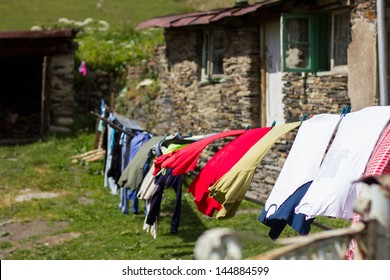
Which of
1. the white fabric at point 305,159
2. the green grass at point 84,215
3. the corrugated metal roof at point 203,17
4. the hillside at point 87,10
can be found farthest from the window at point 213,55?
the hillside at point 87,10

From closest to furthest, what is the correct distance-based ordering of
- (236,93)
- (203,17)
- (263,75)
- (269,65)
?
(269,65) < (263,75) < (236,93) < (203,17)

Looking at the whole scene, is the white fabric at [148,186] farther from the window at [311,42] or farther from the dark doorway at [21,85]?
the dark doorway at [21,85]

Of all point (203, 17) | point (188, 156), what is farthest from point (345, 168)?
point (203, 17)

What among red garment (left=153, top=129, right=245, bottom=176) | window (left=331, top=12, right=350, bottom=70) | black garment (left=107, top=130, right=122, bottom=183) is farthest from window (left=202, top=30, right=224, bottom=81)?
red garment (left=153, top=129, right=245, bottom=176)

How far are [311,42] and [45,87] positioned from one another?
9.07m

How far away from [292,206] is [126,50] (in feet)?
51.6

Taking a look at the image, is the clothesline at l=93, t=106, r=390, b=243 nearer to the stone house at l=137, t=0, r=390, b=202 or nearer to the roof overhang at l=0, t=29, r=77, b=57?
the stone house at l=137, t=0, r=390, b=202

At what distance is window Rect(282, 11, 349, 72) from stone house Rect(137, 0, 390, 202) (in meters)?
0.02

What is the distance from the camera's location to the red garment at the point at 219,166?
756cm

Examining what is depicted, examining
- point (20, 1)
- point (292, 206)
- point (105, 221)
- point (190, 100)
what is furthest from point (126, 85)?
point (20, 1)

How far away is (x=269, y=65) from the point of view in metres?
13.8

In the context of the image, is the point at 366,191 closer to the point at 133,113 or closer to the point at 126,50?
the point at 133,113

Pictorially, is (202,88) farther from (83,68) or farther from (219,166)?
(219,166)

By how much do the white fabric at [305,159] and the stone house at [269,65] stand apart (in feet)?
8.57
